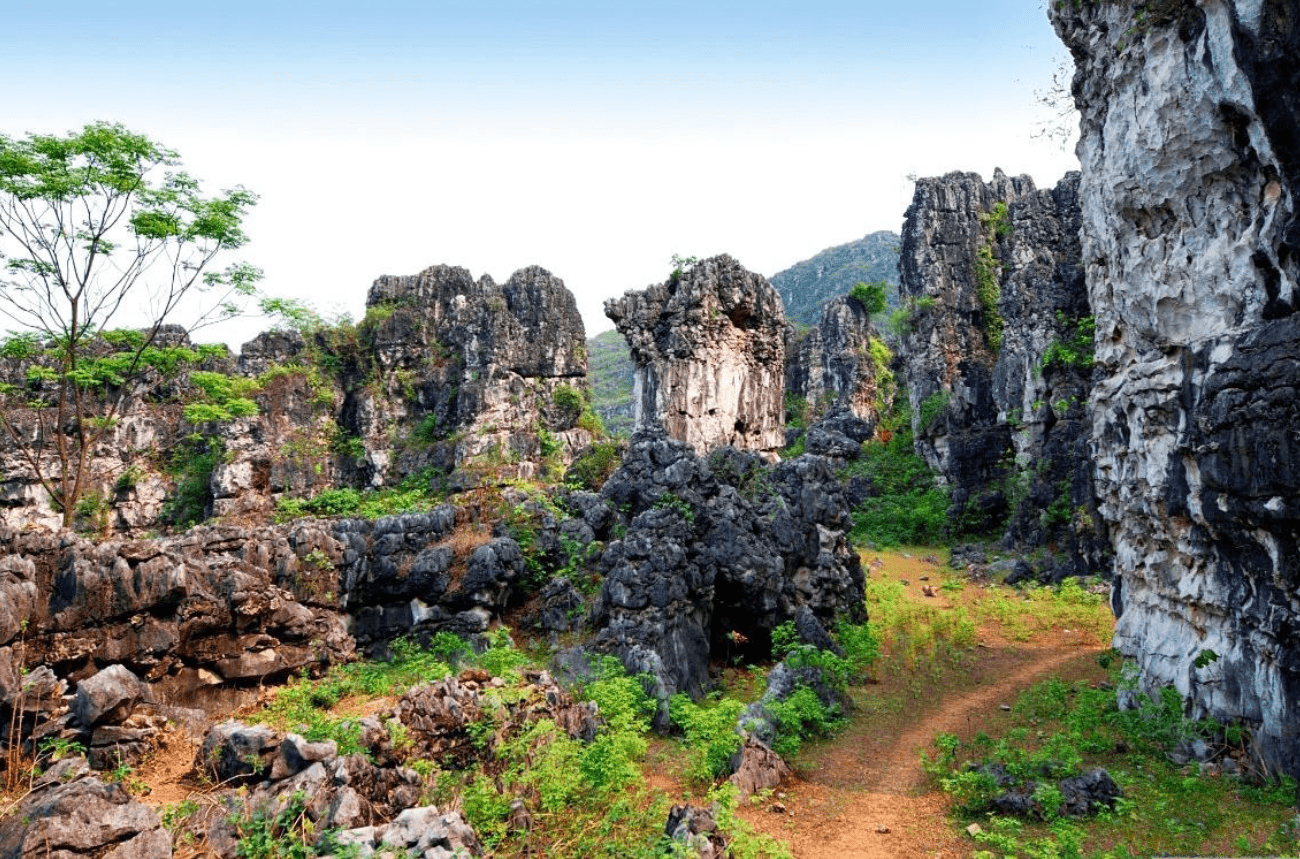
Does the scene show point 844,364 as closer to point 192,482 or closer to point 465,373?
point 465,373

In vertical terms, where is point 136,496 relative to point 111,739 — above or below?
above

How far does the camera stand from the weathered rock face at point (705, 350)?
65.4 feet

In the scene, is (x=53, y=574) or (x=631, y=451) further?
(x=631, y=451)

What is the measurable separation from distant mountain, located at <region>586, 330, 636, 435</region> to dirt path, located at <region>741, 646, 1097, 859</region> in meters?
49.5

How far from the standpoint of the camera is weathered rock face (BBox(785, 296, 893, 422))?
44812 millimetres

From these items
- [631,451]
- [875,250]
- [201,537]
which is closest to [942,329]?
[631,451]

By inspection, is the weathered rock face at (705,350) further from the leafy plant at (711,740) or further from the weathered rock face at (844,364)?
the weathered rock face at (844,364)

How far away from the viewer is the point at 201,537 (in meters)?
12.2

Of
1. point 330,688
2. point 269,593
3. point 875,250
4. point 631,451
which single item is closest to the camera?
point 330,688

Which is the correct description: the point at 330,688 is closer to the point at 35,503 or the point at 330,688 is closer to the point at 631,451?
the point at 631,451

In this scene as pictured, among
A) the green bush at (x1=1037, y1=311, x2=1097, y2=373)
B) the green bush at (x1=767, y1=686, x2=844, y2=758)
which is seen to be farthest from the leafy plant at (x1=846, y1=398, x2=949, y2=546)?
the green bush at (x1=767, y1=686, x2=844, y2=758)

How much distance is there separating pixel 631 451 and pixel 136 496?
23.5 metres

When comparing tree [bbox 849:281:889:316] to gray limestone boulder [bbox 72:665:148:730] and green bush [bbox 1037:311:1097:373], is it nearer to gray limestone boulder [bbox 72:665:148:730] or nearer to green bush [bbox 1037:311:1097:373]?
green bush [bbox 1037:311:1097:373]

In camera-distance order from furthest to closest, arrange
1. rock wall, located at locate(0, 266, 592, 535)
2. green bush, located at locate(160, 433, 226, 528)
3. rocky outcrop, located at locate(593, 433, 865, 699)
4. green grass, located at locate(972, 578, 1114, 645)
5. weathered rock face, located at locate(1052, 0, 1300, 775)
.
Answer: green bush, located at locate(160, 433, 226, 528), rock wall, located at locate(0, 266, 592, 535), green grass, located at locate(972, 578, 1114, 645), rocky outcrop, located at locate(593, 433, 865, 699), weathered rock face, located at locate(1052, 0, 1300, 775)
